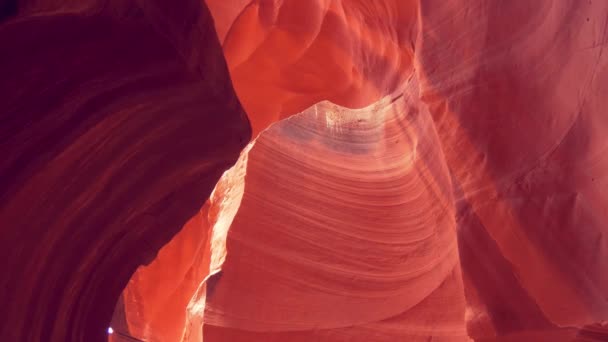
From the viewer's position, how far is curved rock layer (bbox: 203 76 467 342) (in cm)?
518

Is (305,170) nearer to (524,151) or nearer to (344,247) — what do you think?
(344,247)

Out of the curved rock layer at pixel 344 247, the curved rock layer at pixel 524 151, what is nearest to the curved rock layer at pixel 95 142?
the curved rock layer at pixel 524 151

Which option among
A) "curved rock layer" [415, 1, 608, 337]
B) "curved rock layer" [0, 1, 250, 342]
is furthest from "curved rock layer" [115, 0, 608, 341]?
"curved rock layer" [0, 1, 250, 342]

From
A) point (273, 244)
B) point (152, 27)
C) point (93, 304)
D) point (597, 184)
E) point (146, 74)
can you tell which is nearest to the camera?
point (152, 27)

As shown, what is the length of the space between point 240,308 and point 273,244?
63 centimetres

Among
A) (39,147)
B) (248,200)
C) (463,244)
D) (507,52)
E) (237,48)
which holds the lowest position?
(463,244)

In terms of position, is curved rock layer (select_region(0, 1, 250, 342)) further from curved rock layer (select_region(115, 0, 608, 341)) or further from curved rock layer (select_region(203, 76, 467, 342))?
curved rock layer (select_region(203, 76, 467, 342))

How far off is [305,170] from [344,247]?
85cm

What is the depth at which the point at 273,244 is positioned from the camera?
542 cm

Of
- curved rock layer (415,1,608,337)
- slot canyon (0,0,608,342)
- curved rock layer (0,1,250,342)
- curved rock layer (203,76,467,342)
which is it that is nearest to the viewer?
curved rock layer (0,1,250,342)

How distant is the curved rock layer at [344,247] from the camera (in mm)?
5176

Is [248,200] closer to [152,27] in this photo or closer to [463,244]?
[463,244]

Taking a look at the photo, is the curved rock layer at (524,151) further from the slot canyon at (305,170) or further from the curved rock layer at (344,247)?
the curved rock layer at (344,247)

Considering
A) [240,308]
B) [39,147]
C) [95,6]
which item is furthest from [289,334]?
[95,6]
